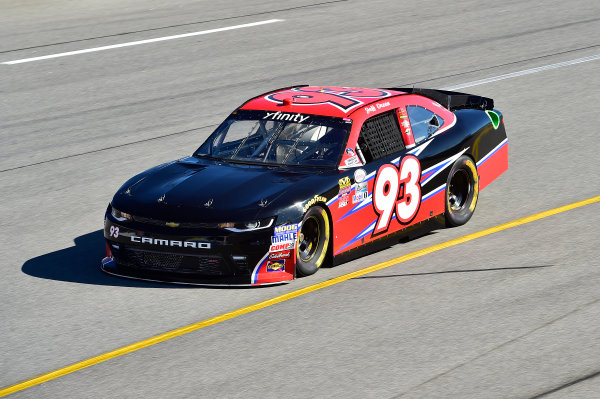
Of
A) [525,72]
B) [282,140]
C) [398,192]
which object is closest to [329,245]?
[398,192]

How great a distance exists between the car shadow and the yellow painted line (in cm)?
89

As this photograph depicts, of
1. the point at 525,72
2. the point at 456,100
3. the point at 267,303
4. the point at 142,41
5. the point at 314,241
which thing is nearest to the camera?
the point at 267,303

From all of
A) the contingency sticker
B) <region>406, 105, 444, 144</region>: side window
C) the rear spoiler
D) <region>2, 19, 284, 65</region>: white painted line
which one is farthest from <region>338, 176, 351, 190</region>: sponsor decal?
<region>2, 19, 284, 65</region>: white painted line

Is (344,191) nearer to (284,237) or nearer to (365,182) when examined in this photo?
(365,182)

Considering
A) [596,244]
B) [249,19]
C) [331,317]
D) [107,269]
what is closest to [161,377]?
[331,317]

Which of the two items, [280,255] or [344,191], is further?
[344,191]

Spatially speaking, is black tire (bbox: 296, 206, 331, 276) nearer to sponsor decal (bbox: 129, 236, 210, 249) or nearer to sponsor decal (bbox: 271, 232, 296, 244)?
sponsor decal (bbox: 271, 232, 296, 244)

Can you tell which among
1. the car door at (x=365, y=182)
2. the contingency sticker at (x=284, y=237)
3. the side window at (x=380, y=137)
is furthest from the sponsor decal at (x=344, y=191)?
the contingency sticker at (x=284, y=237)

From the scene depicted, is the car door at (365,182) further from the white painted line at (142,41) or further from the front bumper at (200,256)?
the white painted line at (142,41)

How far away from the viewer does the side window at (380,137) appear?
1004cm

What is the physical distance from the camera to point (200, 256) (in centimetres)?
888

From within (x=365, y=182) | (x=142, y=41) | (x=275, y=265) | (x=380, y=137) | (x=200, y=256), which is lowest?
(x=275, y=265)

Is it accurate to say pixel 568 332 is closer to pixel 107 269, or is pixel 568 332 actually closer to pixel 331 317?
pixel 331 317

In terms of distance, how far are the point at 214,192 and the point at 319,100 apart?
6.04 feet
